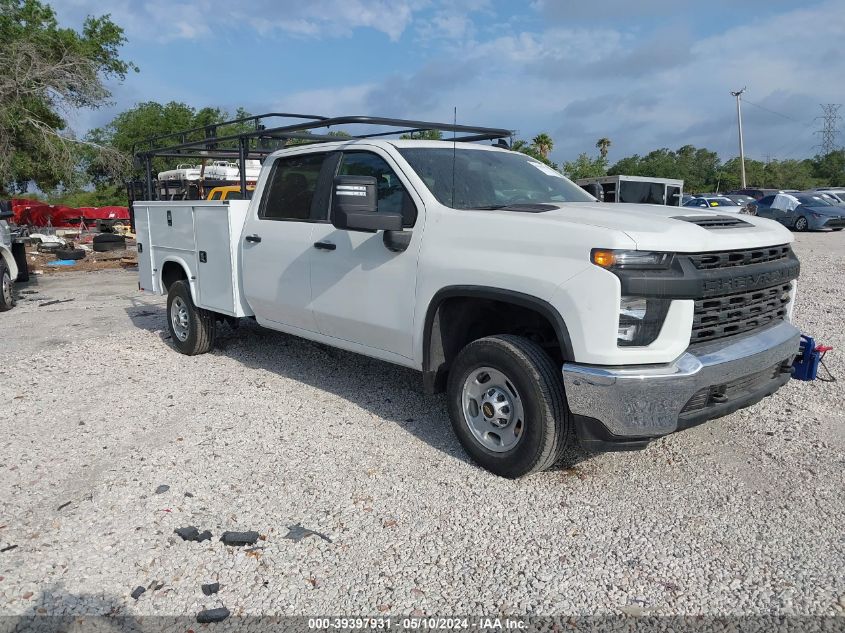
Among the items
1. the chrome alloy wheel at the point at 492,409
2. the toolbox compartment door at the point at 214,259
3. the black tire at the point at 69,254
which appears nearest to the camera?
the chrome alloy wheel at the point at 492,409

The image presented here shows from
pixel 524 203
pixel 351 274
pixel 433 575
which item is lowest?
pixel 433 575

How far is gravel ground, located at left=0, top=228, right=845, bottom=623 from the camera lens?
293 centimetres

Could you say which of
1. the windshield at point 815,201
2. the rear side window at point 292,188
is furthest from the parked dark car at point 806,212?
the rear side window at point 292,188

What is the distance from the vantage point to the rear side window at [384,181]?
173 inches

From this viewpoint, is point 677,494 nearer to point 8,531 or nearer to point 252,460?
point 252,460

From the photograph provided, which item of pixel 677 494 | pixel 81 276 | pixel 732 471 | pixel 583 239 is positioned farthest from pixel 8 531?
pixel 81 276

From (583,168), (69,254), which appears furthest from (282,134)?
(583,168)

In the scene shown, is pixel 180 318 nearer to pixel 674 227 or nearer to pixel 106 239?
pixel 674 227

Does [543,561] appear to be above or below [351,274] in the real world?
below

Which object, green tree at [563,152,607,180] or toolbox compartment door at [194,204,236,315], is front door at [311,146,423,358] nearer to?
toolbox compartment door at [194,204,236,315]

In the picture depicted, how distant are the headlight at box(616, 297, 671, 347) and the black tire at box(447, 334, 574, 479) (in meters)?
0.47

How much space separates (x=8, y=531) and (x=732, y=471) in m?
4.01

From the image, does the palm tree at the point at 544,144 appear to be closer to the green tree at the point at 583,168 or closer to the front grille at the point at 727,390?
the green tree at the point at 583,168

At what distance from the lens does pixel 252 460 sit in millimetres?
4309
